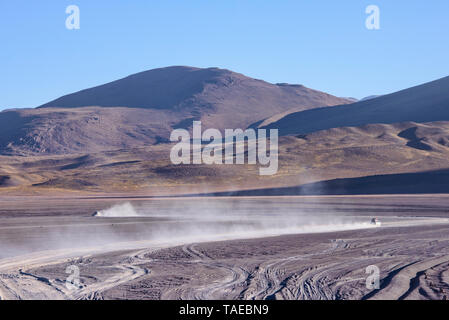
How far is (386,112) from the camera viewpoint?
171 meters

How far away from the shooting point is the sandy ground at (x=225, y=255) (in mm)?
14031

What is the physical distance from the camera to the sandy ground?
14031mm

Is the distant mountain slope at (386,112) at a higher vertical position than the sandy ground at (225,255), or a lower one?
higher

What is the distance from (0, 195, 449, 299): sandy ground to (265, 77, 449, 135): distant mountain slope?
12786 centimetres

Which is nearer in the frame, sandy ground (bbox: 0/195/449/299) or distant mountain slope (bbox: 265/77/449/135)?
sandy ground (bbox: 0/195/449/299)

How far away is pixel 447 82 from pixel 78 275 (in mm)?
187656

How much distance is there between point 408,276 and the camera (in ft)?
51.0

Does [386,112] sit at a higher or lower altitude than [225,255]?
higher

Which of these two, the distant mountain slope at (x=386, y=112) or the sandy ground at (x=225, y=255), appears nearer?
the sandy ground at (x=225, y=255)

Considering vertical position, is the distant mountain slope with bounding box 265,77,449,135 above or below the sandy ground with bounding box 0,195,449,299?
above

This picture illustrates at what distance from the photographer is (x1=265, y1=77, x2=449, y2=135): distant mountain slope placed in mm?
160750

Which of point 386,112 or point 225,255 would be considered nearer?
point 225,255

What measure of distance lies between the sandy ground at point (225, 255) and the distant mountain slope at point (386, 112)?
5034 inches

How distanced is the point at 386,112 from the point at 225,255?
158m
